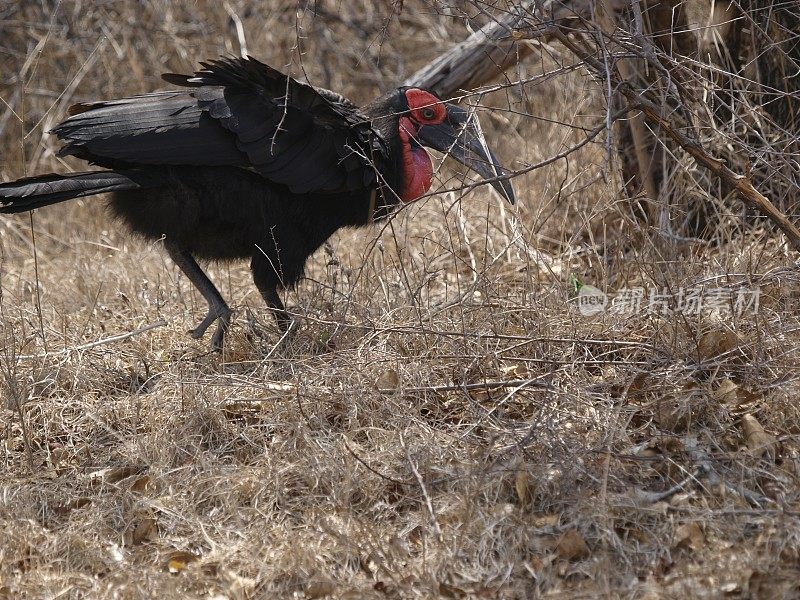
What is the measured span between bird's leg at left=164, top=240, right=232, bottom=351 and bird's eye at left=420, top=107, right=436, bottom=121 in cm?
120

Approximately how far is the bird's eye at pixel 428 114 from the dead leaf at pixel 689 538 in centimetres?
239

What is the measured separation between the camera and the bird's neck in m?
4.28

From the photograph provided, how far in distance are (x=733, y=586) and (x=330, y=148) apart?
2.36 m

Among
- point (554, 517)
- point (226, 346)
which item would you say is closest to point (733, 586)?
point (554, 517)

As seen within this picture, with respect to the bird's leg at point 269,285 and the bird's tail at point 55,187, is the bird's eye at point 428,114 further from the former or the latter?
the bird's tail at point 55,187

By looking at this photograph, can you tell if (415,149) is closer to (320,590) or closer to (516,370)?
(516,370)

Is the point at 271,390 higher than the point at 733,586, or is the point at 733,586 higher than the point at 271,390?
the point at 271,390

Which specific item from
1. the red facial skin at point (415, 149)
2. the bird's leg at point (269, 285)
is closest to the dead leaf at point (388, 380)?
the bird's leg at point (269, 285)

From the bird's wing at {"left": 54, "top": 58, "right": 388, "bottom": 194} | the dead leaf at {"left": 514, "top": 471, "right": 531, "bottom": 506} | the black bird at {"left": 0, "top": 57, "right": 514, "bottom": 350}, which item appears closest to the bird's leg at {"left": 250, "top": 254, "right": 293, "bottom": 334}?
the black bird at {"left": 0, "top": 57, "right": 514, "bottom": 350}

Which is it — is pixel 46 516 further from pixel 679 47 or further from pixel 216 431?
pixel 679 47

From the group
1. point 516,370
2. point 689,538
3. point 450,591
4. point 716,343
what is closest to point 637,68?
point 716,343

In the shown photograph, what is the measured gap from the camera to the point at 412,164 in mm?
4277

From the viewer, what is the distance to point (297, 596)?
253 cm

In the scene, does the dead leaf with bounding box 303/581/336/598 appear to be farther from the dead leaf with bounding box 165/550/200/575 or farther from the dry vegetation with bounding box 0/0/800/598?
the dead leaf with bounding box 165/550/200/575
